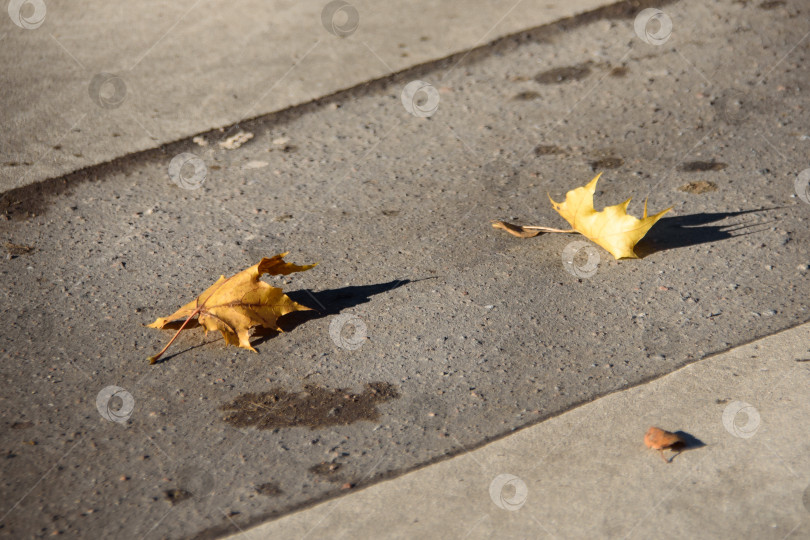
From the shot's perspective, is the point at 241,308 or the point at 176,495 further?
the point at 241,308

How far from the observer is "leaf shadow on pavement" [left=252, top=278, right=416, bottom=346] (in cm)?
309

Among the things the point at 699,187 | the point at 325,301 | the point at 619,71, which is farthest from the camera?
the point at 619,71

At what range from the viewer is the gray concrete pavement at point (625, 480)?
218 cm

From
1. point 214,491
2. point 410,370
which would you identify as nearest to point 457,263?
point 410,370

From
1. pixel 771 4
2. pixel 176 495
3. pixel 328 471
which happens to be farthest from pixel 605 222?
pixel 771 4

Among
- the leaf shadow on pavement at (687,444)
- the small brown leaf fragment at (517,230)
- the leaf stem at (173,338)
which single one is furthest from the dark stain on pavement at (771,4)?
the leaf stem at (173,338)

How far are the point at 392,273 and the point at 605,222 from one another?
0.98m

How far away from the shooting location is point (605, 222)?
10.8 ft

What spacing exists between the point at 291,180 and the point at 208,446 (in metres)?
1.85

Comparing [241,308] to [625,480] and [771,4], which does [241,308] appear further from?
[771,4]

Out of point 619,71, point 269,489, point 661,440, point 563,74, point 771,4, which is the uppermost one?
point 771,4

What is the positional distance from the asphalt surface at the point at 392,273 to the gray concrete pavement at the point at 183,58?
0.73ft

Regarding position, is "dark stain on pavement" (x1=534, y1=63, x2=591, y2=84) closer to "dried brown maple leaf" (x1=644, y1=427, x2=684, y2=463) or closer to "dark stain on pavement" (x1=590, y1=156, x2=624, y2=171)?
"dark stain on pavement" (x1=590, y1=156, x2=624, y2=171)

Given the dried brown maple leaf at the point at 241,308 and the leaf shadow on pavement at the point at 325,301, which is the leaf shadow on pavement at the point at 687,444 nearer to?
the leaf shadow on pavement at the point at 325,301
